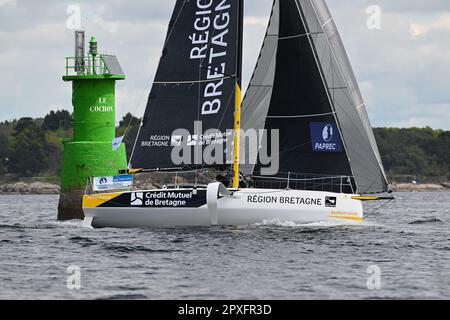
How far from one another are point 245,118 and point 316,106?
7.79 feet

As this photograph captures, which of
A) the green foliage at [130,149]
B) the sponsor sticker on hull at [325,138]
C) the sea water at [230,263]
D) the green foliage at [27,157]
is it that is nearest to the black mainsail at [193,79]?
the sponsor sticker on hull at [325,138]

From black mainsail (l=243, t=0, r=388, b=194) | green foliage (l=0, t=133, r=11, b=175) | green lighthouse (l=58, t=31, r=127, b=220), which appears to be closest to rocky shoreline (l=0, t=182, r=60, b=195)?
green foliage (l=0, t=133, r=11, b=175)

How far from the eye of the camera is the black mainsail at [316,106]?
100 feet

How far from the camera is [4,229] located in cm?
3384

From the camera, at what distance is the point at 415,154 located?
147 m

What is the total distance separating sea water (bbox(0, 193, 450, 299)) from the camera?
63.8 ft

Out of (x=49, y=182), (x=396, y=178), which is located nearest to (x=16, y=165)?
(x=49, y=182)

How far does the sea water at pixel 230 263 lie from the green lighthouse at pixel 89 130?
642cm

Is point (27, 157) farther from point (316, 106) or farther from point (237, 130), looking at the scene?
point (316, 106)

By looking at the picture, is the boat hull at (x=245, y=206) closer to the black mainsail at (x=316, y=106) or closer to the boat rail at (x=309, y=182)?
the boat rail at (x=309, y=182)

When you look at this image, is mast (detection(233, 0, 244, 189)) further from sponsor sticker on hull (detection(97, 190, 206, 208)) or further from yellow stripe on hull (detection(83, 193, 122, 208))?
yellow stripe on hull (detection(83, 193, 122, 208))

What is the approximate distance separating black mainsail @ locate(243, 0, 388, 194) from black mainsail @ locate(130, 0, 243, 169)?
123 centimetres
